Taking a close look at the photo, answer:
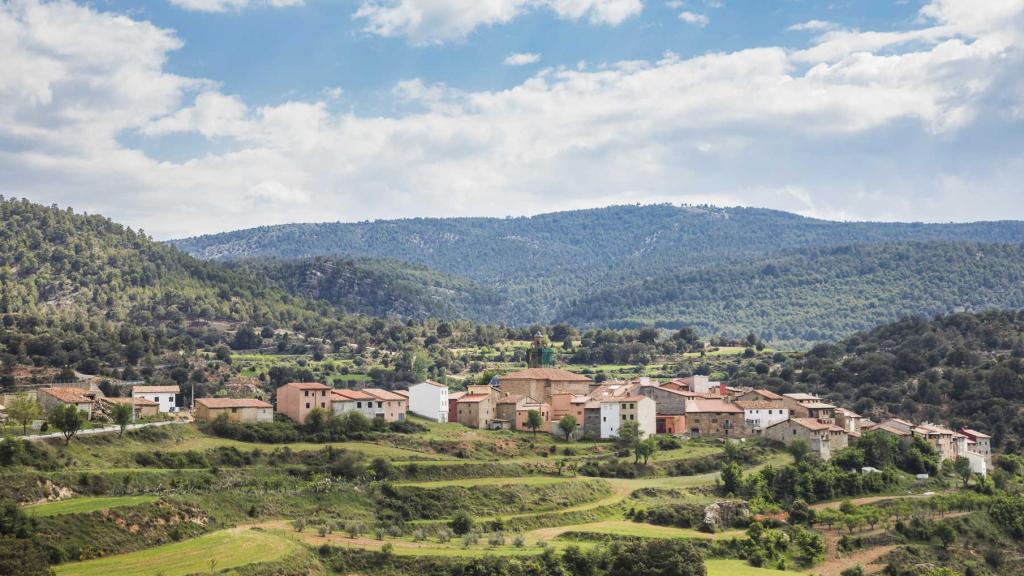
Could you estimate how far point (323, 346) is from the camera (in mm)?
156375

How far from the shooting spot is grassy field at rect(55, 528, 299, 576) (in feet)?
170

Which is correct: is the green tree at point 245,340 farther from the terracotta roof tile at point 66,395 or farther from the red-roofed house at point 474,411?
the terracotta roof tile at point 66,395

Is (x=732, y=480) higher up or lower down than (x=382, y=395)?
lower down

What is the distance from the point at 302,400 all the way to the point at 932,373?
2463 inches

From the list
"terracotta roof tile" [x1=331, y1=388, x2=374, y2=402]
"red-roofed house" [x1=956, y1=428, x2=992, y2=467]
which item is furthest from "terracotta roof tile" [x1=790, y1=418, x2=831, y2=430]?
"terracotta roof tile" [x1=331, y1=388, x2=374, y2=402]

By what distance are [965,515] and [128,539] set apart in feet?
179

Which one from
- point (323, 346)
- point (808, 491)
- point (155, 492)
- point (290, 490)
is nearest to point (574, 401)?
point (808, 491)

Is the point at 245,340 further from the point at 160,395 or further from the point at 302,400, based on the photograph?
the point at 302,400

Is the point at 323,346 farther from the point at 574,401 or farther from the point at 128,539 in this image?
the point at 128,539

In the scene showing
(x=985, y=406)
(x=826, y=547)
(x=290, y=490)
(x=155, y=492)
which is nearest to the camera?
(x=155, y=492)

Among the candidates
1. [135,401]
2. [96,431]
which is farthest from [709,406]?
[96,431]

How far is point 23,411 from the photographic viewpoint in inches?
2803

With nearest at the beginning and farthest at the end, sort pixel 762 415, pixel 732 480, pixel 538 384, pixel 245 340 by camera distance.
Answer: pixel 732 480 → pixel 762 415 → pixel 538 384 → pixel 245 340

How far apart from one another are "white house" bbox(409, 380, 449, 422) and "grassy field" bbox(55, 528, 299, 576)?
35939 millimetres
